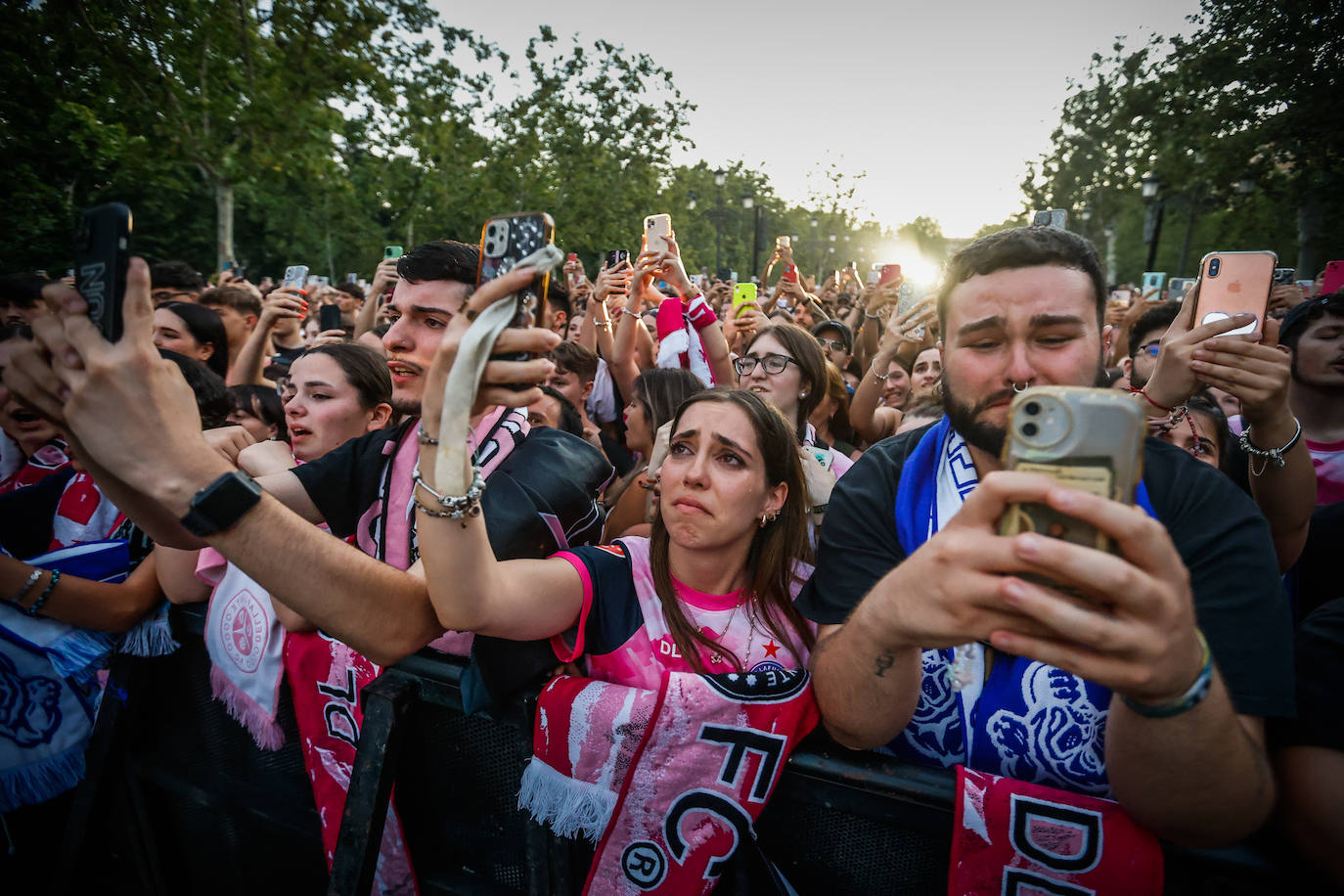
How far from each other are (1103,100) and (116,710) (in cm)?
4878

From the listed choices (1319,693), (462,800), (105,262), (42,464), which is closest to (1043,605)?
(1319,693)

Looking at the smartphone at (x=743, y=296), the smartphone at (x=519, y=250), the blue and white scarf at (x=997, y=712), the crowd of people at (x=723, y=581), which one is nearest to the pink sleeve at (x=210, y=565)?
the crowd of people at (x=723, y=581)

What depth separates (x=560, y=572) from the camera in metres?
1.79

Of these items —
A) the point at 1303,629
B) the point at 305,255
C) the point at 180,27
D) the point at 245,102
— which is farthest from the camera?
the point at 305,255

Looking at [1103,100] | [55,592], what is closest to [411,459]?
[55,592]

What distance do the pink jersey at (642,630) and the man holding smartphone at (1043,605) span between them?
0.84ft

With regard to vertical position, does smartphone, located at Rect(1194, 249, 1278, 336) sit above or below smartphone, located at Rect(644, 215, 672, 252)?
below

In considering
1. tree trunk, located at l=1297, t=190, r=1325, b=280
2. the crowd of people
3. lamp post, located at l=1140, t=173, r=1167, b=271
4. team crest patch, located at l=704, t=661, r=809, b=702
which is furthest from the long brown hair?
tree trunk, located at l=1297, t=190, r=1325, b=280

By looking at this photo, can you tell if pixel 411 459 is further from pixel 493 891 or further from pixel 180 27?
pixel 180 27

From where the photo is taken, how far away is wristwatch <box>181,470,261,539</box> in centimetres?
136

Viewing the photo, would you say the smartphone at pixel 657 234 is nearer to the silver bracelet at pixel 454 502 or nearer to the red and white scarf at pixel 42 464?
the red and white scarf at pixel 42 464

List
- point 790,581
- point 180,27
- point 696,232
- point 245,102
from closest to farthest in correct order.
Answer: point 790,581 → point 180,27 → point 245,102 → point 696,232

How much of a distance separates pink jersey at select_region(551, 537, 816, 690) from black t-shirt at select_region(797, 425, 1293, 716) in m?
0.23

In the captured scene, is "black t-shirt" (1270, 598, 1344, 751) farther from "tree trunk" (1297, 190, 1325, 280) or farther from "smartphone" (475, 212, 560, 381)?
"tree trunk" (1297, 190, 1325, 280)
